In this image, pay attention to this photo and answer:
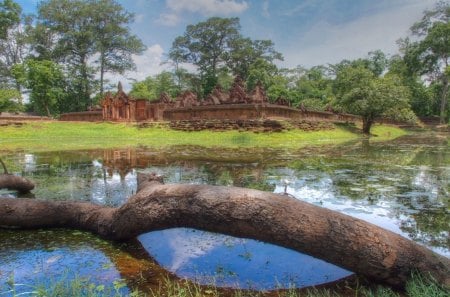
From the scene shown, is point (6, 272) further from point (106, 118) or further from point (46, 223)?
point (106, 118)

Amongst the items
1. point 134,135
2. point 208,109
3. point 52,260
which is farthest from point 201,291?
point 208,109

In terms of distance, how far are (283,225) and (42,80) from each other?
153 ft

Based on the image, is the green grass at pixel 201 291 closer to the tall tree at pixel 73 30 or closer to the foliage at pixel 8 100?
the foliage at pixel 8 100

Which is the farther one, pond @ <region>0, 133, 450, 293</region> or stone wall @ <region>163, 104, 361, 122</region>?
stone wall @ <region>163, 104, 361, 122</region>

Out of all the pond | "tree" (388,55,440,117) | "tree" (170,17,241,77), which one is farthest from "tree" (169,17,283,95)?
the pond

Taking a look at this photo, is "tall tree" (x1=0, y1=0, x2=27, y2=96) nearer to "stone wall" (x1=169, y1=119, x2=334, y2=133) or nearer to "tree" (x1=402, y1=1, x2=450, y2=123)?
"stone wall" (x1=169, y1=119, x2=334, y2=133)

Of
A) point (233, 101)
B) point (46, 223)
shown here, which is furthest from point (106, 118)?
point (46, 223)

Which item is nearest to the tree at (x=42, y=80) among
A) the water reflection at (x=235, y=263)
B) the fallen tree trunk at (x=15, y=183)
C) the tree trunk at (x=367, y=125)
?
the tree trunk at (x=367, y=125)

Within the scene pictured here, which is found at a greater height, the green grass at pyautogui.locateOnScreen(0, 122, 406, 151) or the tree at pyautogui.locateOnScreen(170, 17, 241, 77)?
the tree at pyautogui.locateOnScreen(170, 17, 241, 77)

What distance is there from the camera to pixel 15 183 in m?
6.76

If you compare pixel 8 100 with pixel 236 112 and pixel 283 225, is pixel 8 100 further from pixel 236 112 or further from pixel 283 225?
pixel 283 225

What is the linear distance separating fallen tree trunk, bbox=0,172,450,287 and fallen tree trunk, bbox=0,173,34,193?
341 cm

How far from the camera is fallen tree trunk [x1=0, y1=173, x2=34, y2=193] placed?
6.65 meters

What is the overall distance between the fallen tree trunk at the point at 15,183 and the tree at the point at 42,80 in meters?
40.3
